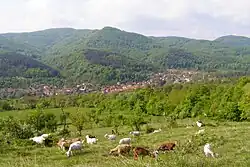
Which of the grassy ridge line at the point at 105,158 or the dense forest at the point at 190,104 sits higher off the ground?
the grassy ridge line at the point at 105,158

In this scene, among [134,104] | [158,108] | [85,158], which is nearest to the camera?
[85,158]

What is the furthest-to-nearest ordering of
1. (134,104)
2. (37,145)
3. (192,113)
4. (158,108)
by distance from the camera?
1. (134,104)
2. (158,108)
3. (192,113)
4. (37,145)

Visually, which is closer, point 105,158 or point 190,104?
point 105,158

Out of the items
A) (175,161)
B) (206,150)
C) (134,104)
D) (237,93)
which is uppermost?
(175,161)

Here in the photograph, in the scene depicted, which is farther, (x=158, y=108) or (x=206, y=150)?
(x=158, y=108)

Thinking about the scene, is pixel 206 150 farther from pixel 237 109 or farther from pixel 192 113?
pixel 192 113

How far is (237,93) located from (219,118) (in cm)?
1223

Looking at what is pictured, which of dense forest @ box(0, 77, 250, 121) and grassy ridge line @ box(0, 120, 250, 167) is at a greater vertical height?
grassy ridge line @ box(0, 120, 250, 167)

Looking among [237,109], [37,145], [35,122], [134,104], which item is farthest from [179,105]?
[37,145]

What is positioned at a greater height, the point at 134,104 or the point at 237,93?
the point at 237,93

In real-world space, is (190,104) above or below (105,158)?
below

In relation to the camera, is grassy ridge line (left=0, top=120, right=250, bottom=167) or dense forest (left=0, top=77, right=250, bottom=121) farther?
dense forest (left=0, top=77, right=250, bottom=121)

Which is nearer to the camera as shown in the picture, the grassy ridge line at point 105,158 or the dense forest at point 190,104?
the grassy ridge line at point 105,158

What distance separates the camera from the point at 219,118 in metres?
72.3
